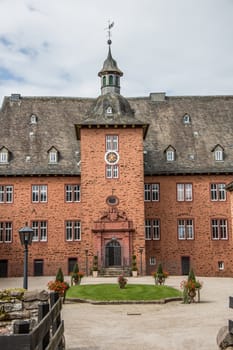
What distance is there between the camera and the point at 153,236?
4325 cm

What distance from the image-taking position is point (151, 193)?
43.8 meters

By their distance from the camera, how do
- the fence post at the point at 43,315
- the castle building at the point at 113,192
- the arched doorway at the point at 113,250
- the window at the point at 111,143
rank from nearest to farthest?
the fence post at the point at 43,315 < the arched doorway at the point at 113,250 < the castle building at the point at 113,192 < the window at the point at 111,143

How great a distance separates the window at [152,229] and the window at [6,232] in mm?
11614

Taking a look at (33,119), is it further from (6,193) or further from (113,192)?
(113,192)

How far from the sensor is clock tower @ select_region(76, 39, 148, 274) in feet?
132

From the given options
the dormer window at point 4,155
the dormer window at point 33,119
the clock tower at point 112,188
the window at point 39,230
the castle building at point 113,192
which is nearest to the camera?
the clock tower at point 112,188

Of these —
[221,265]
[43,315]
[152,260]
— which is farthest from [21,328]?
[221,265]

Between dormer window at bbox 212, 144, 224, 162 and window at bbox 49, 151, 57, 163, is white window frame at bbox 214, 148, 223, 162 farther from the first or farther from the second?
window at bbox 49, 151, 57, 163

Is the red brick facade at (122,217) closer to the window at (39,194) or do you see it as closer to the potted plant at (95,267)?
the window at (39,194)

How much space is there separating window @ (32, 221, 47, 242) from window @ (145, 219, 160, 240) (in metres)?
8.72

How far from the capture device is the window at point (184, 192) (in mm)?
43719

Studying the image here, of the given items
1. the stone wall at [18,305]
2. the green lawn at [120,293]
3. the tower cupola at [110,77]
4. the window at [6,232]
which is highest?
the tower cupola at [110,77]

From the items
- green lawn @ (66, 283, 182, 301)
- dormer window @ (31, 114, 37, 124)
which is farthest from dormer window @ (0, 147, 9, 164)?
green lawn @ (66, 283, 182, 301)

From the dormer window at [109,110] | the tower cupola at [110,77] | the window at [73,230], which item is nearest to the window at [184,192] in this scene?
the dormer window at [109,110]
